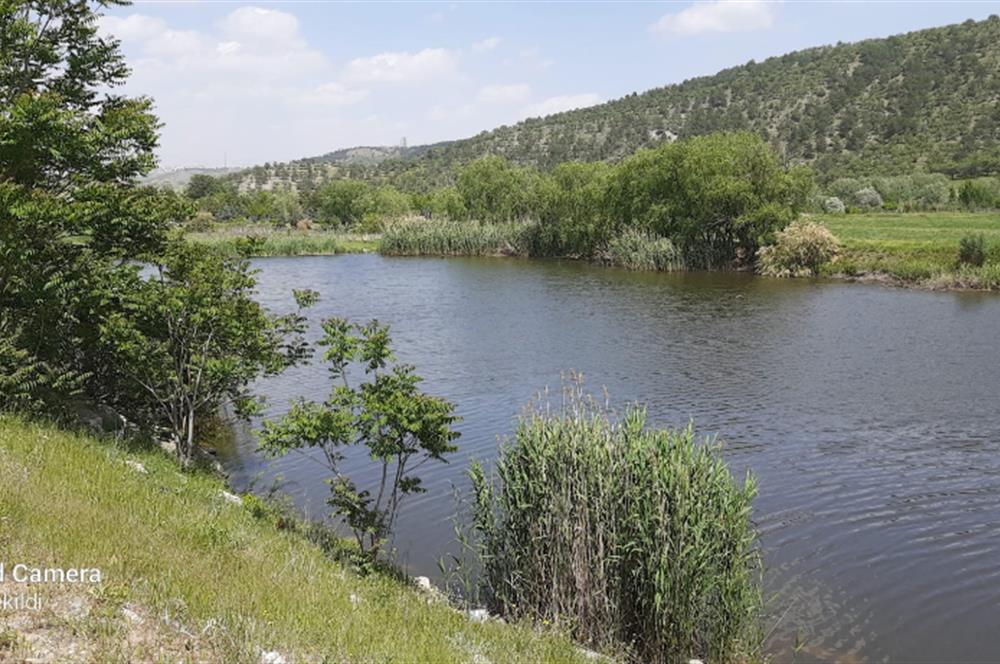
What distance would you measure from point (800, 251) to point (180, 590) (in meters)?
56.4

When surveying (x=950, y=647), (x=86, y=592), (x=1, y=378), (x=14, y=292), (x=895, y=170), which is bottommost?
(x=950, y=647)

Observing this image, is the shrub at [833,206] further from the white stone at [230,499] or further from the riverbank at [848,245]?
the white stone at [230,499]

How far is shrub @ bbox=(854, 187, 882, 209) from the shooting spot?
3501 inches

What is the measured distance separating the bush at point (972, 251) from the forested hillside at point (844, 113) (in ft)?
188

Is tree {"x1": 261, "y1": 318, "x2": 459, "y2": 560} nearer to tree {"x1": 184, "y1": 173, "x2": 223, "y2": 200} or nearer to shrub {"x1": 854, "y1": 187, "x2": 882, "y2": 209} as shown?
shrub {"x1": 854, "y1": 187, "x2": 882, "y2": 209}

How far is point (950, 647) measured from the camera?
1069 cm

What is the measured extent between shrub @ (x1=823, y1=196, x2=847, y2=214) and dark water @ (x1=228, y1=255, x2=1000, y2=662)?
3805cm

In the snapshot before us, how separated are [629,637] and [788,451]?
10.5 meters

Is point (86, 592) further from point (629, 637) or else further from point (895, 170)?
point (895, 170)

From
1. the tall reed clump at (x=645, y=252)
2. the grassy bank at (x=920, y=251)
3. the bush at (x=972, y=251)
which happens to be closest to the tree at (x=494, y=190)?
the tall reed clump at (x=645, y=252)

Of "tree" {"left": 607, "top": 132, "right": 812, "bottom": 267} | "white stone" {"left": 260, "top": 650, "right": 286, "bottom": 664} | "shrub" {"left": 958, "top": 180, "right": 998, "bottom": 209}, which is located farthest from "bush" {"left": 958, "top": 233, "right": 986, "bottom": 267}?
"white stone" {"left": 260, "top": 650, "right": 286, "bottom": 664}

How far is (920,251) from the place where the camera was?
165 ft

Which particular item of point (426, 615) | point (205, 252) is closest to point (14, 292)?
point (205, 252)

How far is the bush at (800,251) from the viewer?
55894 mm
